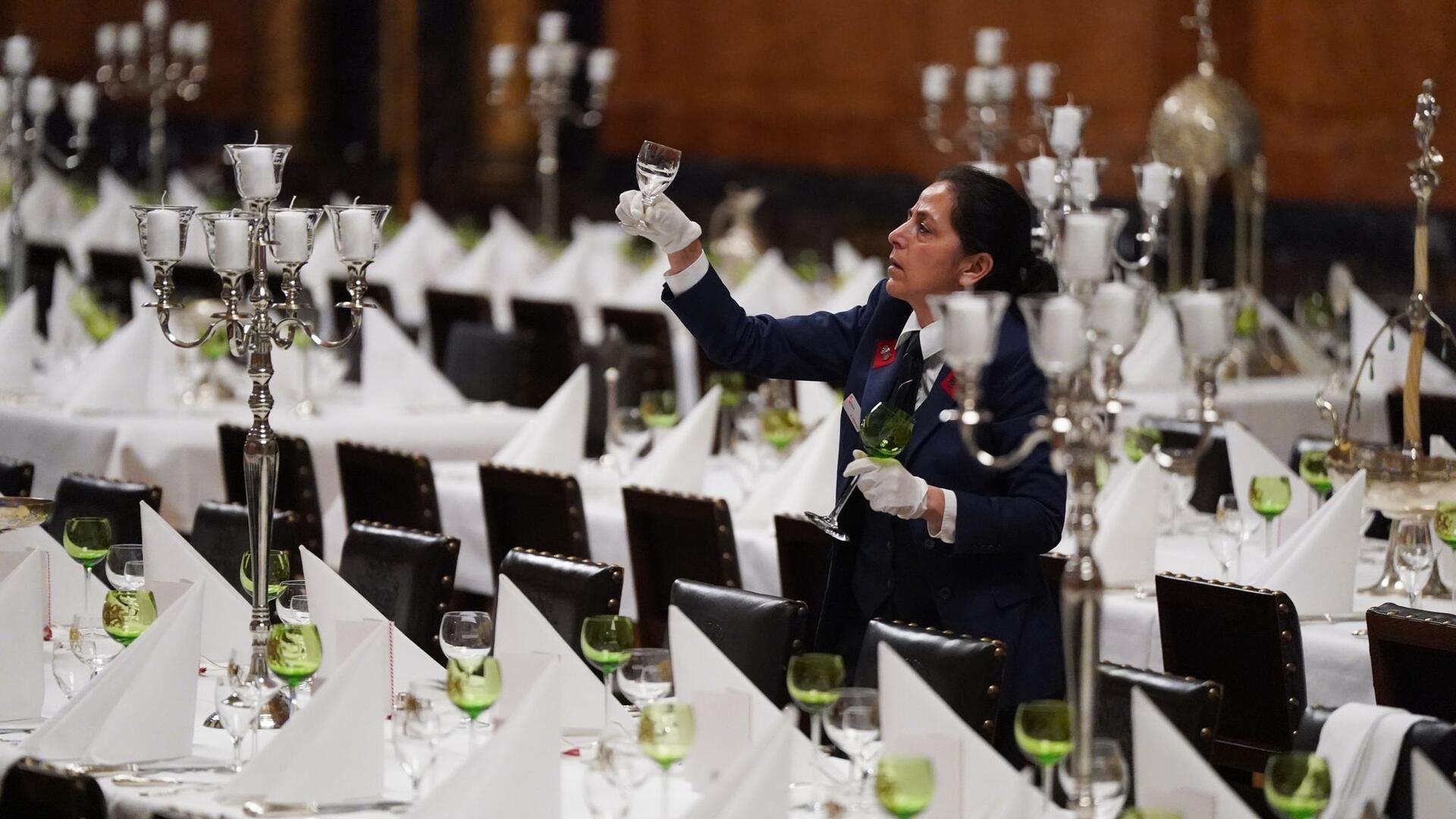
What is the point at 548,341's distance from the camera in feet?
29.4

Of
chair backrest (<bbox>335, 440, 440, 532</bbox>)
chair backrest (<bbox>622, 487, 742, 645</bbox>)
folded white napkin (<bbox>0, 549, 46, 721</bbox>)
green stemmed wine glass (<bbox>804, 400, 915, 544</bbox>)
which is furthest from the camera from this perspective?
chair backrest (<bbox>335, 440, 440, 532</bbox>)

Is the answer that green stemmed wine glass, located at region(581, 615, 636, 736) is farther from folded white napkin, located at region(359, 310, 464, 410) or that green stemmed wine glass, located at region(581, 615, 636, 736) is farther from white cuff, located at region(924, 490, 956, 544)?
folded white napkin, located at region(359, 310, 464, 410)

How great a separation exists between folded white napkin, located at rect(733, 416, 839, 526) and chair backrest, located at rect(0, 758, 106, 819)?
2.63 meters

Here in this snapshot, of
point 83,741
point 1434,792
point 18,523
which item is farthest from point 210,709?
point 1434,792

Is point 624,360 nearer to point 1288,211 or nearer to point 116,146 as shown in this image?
point 1288,211

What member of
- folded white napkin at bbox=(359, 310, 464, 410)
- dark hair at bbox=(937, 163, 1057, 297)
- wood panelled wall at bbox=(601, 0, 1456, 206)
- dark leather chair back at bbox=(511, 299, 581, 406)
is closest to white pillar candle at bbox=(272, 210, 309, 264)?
dark hair at bbox=(937, 163, 1057, 297)

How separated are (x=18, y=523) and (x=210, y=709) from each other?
718mm

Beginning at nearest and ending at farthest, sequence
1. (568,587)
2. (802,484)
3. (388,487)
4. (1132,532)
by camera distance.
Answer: (568,587) < (1132,532) < (802,484) < (388,487)

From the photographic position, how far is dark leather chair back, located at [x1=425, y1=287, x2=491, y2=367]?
9.12 meters

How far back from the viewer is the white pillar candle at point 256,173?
3.57 metres

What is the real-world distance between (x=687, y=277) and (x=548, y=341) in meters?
5.23

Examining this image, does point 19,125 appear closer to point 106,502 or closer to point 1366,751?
point 106,502

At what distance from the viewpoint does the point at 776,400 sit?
614 cm

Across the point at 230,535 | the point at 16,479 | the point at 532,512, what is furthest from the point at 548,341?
the point at 230,535
